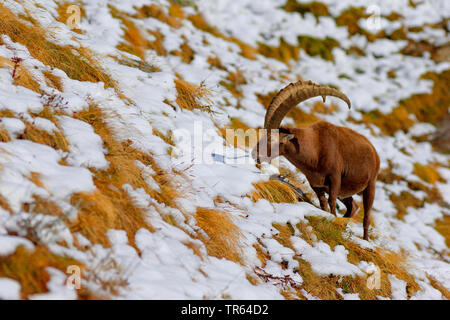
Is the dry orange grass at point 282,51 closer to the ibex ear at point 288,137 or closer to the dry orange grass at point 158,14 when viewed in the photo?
the dry orange grass at point 158,14

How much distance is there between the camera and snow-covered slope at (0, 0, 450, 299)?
2.68 metres

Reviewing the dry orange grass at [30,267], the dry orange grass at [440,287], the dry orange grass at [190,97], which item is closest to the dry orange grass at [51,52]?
the dry orange grass at [190,97]

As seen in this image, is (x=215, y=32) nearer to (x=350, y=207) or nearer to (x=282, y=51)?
(x=282, y=51)

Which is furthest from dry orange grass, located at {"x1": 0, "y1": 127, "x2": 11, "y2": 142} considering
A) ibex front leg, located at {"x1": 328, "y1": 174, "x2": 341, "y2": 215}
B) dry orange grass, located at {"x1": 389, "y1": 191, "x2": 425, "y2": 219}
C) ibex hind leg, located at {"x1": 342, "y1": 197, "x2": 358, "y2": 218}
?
dry orange grass, located at {"x1": 389, "y1": 191, "x2": 425, "y2": 219}

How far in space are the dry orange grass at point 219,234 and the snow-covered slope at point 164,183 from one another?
0.01 m

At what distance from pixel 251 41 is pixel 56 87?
862cm

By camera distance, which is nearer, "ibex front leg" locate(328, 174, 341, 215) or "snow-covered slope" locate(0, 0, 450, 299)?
"snow-covered slope" locate(0, 0, 450, 299)

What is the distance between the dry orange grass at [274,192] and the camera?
489cm

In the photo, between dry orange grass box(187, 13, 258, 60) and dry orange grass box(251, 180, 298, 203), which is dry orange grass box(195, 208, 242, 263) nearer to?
dry orange grass box(251, 180, 298, 203)

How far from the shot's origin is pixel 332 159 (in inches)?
236

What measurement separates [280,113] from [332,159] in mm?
1142

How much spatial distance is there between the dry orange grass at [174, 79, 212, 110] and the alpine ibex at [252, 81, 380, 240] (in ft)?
4.21

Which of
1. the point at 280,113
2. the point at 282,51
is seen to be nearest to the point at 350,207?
the point at 280,113

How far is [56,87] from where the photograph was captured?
4262 mm
